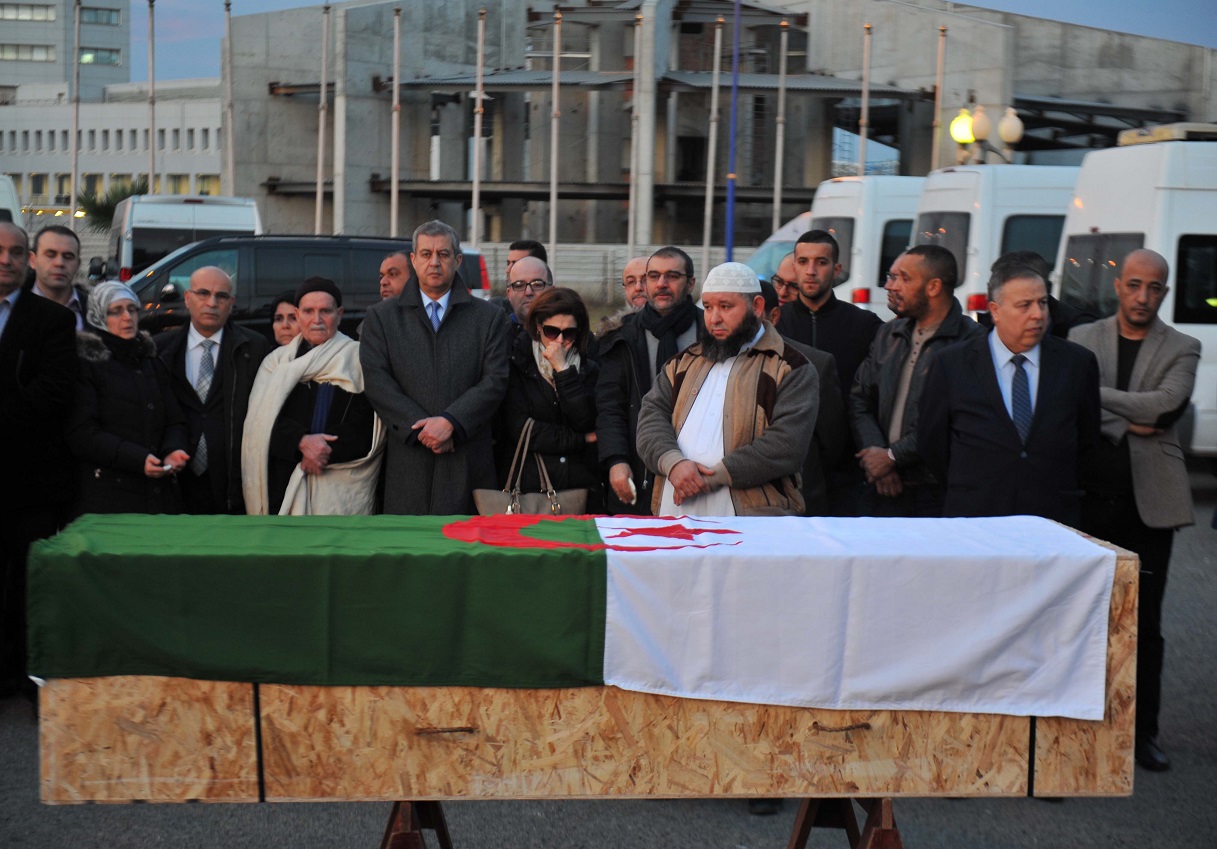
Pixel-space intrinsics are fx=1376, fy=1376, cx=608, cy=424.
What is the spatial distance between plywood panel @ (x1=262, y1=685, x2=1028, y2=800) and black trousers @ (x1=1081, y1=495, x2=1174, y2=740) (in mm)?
2389

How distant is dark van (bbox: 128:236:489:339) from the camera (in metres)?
17.0

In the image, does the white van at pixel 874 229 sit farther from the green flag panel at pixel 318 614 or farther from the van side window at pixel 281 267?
the green flag panel at pixel 318 614

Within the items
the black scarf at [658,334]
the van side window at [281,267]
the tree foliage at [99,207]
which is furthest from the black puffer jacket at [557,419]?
the tree foliage at [99,207]

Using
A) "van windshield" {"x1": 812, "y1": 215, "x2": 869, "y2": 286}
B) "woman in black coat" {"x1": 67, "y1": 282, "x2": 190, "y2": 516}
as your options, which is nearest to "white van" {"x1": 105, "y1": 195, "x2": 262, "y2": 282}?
"van windshield" {"x1": 812, "y1": 215, "x2": 869, "y2": 286}

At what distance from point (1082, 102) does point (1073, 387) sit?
39745 mm

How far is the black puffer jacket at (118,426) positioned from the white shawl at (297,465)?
40 cm

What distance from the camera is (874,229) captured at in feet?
62.0

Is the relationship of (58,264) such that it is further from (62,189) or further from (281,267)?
(62,189)

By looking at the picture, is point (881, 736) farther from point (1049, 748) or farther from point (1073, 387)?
point (1073, 387)

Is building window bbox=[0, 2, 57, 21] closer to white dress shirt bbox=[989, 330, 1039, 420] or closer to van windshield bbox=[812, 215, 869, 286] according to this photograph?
van windshield bbox=[812, 215, 869, 286]

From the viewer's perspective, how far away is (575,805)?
5.30 meters

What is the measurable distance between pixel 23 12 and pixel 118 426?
125 metres

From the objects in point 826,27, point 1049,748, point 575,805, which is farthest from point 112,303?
point 826,27

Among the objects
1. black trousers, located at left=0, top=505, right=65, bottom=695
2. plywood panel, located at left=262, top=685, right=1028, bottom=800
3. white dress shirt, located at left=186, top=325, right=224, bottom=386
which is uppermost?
white dress shirt, located at left=186, top=325, right=224, bottom=386
